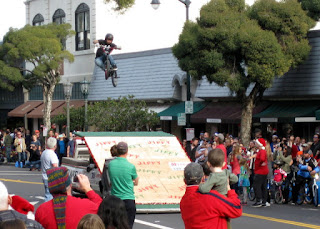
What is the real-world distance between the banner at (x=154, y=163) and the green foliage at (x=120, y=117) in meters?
14.6

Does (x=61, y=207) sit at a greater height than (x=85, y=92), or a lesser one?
lesser

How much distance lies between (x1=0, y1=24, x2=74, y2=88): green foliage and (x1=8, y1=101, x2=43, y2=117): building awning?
15.7 ft

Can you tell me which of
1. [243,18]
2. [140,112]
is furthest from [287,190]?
[140,112]

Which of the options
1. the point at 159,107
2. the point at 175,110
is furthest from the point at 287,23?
the point at 159,107

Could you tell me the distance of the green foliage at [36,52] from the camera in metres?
37.3

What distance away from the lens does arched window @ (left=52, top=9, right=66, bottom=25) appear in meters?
43.1

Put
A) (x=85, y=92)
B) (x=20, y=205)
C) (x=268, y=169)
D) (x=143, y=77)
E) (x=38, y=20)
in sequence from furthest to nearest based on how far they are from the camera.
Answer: (x=38, y=20), (x=143, y=77), (x=85, y=92), (x=268, y=169), (x=20, y=205)

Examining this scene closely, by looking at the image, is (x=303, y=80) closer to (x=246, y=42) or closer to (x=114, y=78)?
(x=246, y=42)

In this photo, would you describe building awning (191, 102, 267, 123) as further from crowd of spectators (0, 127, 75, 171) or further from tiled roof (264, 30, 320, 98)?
crowd of spectators (0, 127, 75, 171)

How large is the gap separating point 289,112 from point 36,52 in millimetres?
16927

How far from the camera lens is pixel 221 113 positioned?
29781mm

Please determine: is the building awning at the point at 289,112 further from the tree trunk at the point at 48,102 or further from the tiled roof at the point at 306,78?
the tree trunk at the point at 48,102

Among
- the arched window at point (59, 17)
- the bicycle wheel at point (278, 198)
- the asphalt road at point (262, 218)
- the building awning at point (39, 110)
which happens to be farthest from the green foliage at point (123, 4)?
the bicycle wheel at point (278, 198)

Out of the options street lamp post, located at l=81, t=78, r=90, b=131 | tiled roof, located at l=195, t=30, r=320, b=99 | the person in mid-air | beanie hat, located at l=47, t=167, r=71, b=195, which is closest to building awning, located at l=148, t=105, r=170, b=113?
the person in mid-air
